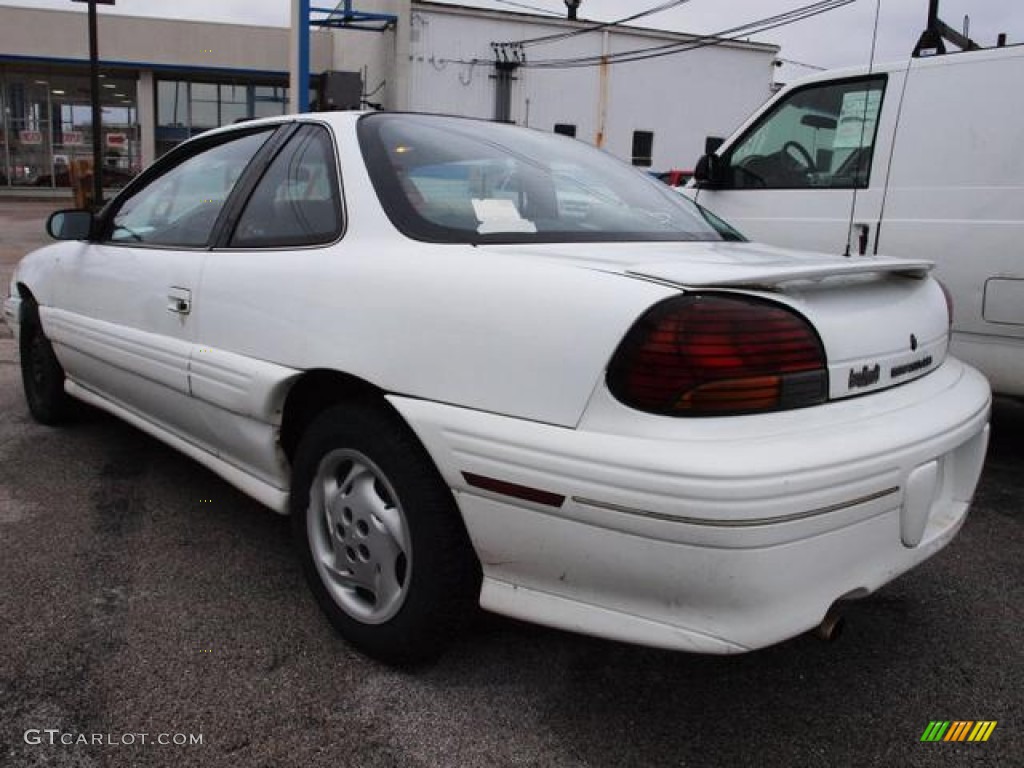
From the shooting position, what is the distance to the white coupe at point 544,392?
1.72m

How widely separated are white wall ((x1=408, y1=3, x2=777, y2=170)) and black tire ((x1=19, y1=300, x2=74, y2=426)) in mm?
19070

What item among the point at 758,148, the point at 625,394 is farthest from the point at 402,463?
the point at 758,148

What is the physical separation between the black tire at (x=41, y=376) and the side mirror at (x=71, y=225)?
57 centimetres

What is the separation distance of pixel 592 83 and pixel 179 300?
23.0 meters

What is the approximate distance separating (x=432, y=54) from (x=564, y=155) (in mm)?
21193

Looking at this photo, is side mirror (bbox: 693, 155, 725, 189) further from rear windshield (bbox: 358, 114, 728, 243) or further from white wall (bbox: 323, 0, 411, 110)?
white wall (bbox: 323, 0, 411, 110)

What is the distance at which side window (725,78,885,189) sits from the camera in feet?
14.8

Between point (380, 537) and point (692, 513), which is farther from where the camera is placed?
point (380, 537)

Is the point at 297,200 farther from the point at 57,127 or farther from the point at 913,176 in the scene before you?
the point at 57,127

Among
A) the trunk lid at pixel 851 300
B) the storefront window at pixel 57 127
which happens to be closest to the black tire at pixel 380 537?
the trunk lid at pixel 851 300

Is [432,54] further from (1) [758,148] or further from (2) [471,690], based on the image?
(2) [471,690]

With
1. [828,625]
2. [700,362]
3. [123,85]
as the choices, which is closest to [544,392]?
[700,362]

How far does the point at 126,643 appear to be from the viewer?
2.35 m

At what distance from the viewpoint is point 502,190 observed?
2.53 m
